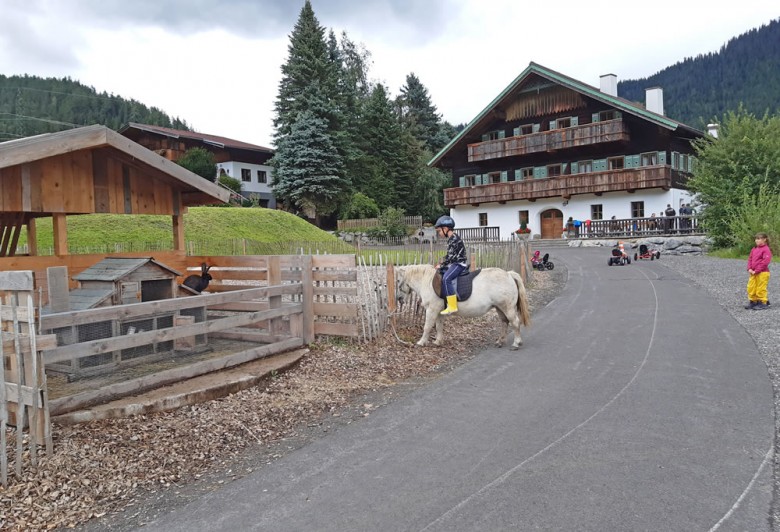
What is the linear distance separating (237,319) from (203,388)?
1.24 metres

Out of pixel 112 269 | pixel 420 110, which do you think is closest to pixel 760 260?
pixel 112 269

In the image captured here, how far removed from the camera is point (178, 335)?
627cm

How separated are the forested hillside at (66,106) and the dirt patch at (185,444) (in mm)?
104238

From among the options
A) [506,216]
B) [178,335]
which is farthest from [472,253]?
[506,216]

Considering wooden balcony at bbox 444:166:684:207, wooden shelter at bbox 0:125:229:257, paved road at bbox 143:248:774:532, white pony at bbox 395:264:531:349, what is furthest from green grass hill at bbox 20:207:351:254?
paved road at bbox 143:248:774:532

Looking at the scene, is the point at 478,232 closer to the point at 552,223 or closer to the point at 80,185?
the point at 552,223

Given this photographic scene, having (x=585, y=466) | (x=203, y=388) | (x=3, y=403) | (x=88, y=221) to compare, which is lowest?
(x=585, y=466)

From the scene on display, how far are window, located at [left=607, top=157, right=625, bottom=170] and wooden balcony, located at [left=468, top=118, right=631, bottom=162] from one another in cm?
172

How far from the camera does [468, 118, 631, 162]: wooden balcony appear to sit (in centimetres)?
3846

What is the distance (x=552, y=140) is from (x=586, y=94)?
151 inches

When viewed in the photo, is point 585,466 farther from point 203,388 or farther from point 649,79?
point 649,79

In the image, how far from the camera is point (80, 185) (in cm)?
771

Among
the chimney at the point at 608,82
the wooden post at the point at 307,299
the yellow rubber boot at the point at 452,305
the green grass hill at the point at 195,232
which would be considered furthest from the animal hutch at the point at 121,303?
the chimney at the point at 608,82

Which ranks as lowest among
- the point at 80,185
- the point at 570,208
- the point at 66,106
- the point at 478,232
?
the point at 80,185
